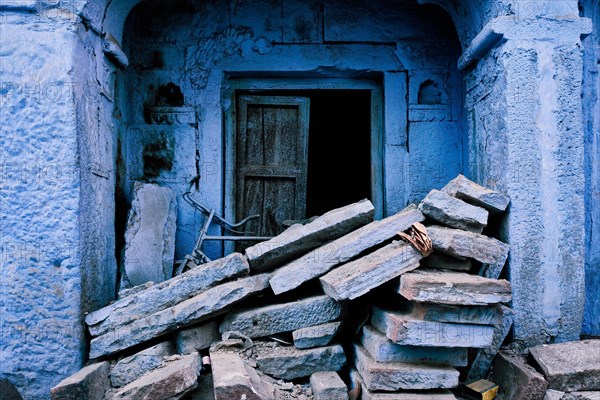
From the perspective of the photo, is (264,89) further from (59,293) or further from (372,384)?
(372,384)

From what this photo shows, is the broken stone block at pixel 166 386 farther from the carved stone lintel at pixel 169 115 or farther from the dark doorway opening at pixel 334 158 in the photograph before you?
the dark doorway opening at pixel 334 158

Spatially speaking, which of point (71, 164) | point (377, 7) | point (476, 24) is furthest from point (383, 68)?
point (71, 164)

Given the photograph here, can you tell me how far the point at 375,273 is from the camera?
9.32ft

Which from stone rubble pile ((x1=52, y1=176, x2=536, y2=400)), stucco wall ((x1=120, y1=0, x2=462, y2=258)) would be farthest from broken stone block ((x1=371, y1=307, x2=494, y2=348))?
stucco wall ((x1=120, y1=0, x2=462, y2=258))

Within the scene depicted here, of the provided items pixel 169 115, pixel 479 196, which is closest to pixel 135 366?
pixel 169 115

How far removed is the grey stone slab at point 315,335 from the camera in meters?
3.05

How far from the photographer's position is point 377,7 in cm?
462

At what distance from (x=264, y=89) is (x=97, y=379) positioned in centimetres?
289

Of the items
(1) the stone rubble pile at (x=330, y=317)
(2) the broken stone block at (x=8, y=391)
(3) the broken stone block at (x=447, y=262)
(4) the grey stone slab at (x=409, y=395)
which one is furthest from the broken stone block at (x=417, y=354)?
(2) the broken stone block at (x=8, y=391)

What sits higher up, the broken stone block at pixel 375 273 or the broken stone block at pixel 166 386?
the broken stone block at pixel 375 273

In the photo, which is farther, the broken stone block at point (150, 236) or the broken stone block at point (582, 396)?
the broken stone block at point (150, 236)

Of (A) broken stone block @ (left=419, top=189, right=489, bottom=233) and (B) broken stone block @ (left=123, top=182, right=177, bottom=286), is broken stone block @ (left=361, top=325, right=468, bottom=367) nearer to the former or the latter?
(A) broken stone block @ (left=419, top=189, right=489, bottom=233)

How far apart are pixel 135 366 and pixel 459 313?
196 centimetres

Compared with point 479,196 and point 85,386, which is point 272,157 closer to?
point 479,196
